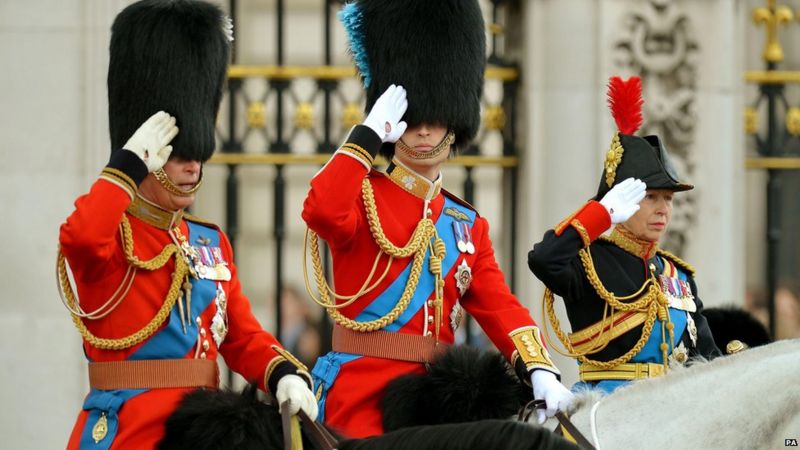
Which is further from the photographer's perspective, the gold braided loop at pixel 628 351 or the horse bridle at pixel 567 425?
the gold braided loop at pixel 628 351

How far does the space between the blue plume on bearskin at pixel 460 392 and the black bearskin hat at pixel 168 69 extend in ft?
2.75

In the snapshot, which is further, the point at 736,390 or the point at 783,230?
the point at 783,230

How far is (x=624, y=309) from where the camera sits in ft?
16.5

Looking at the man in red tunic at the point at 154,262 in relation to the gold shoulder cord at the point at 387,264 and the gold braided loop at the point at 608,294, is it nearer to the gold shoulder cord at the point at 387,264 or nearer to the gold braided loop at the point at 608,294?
the gold shoulder cord at the point at 387,264

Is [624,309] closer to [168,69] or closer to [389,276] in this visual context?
[389,276]

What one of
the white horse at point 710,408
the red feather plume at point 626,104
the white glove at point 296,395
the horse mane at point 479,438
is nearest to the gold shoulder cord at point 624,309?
the red feather plume at point 626,104

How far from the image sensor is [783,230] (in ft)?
34.5

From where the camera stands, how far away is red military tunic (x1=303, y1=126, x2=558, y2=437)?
4324 mm

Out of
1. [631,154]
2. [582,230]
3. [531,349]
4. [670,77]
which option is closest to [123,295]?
[531,349]

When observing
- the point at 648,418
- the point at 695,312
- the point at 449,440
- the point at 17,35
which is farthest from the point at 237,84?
the point at 449,440

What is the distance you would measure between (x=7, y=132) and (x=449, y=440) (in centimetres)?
500

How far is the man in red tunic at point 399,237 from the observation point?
4414mm

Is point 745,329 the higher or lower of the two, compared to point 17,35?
lower

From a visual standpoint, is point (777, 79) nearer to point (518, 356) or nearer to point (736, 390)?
point (518, 356)
